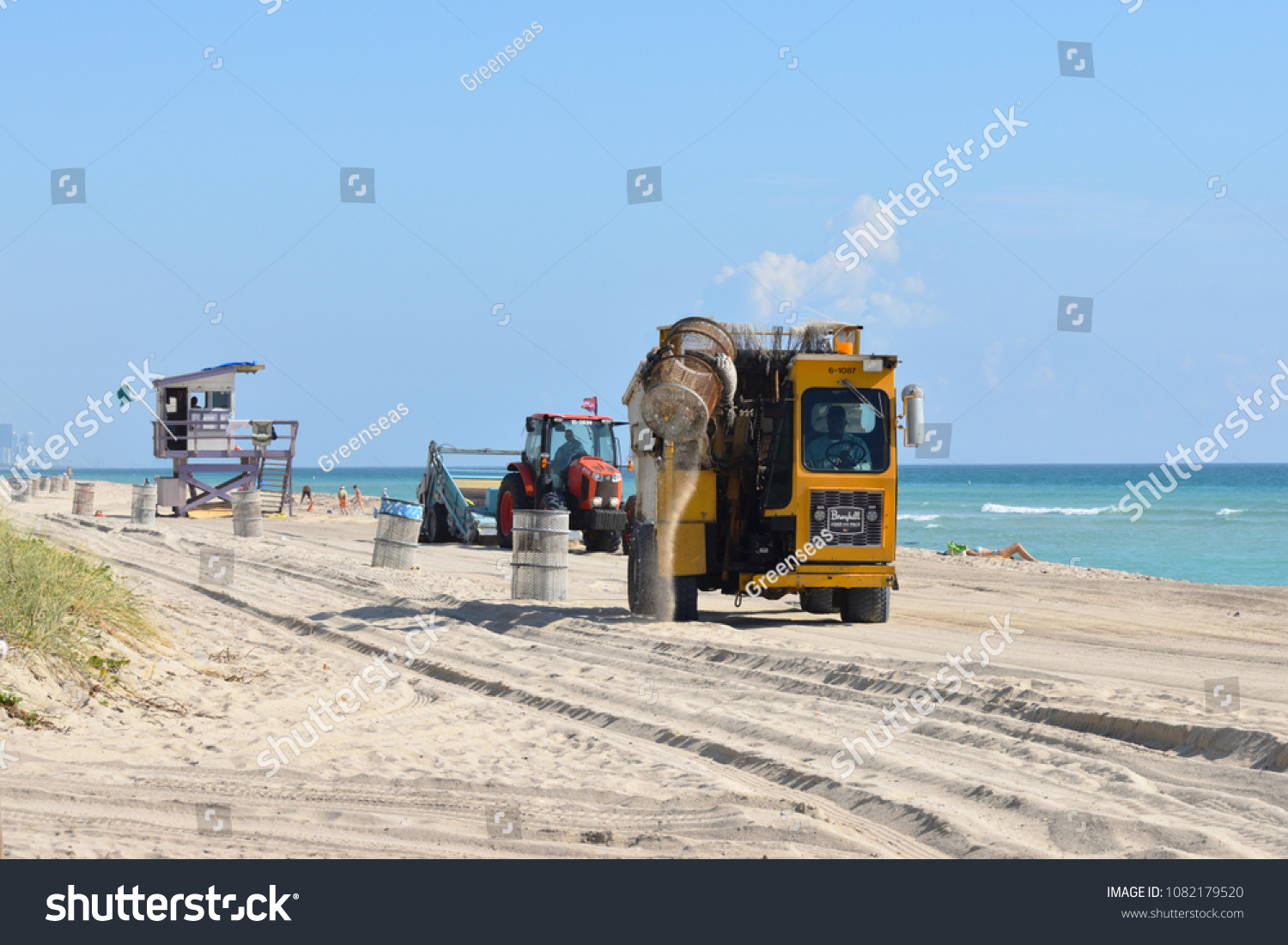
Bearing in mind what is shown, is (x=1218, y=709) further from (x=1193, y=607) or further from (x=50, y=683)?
(x=1193, y=607)

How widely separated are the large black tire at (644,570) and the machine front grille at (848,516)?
1.77 meters

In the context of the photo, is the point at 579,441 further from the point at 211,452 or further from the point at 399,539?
the point at 211,452

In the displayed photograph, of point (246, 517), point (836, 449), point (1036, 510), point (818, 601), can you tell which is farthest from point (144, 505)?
point (1036, 510)

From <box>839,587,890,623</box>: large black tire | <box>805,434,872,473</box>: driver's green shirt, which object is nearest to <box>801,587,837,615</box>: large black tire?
<box>839,587,890,623</box>: large black tire

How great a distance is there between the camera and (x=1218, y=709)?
768 centimetres

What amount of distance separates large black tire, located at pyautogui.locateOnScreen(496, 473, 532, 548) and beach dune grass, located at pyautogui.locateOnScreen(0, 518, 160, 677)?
1262 centimetres

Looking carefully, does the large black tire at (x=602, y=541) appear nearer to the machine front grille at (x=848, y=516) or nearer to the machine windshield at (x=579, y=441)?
the machine windshield at (x=579, y=441)

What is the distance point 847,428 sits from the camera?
12.3 meters

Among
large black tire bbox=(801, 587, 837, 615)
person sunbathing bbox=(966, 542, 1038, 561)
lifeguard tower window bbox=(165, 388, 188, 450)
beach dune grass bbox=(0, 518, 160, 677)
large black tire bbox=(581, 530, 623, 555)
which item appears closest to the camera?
beach dune grass bbox=(0, 518, 160, 677)

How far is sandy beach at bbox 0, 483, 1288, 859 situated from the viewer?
529 cm

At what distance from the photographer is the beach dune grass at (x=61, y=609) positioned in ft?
25.2

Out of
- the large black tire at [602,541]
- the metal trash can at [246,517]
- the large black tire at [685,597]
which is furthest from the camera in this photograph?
the metal trash can at [246,517]

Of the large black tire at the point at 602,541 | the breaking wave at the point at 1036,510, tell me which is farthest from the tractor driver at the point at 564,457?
the breaking wave at the point at 1036,510

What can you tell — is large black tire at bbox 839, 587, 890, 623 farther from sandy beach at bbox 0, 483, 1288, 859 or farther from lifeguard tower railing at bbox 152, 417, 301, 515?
lifeguard tower railing at bbox 152, 417, 301, 515
